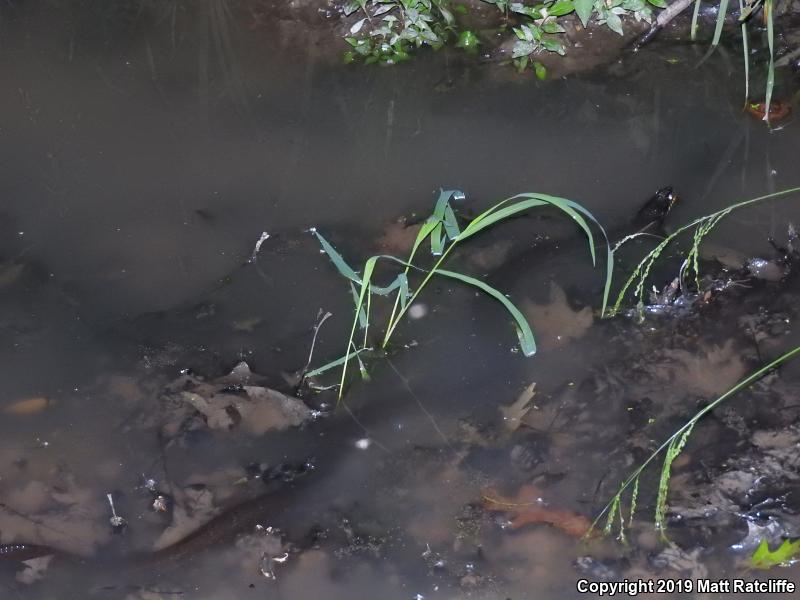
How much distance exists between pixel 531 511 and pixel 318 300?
88 cm

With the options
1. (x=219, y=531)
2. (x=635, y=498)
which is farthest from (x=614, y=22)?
(x=219, y=531)

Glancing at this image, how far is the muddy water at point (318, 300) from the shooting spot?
196 centimetres

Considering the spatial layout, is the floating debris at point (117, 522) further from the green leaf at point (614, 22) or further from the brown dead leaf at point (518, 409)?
the green leaf at point (614, 22)

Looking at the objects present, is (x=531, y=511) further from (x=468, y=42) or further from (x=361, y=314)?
(x=468, y=42)

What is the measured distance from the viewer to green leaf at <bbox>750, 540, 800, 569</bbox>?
1791mm

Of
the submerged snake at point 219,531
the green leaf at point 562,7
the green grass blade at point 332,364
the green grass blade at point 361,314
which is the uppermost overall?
the green leaf at point 562,7

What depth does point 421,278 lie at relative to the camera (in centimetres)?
246

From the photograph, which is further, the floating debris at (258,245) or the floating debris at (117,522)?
the floating debris at (258,245)

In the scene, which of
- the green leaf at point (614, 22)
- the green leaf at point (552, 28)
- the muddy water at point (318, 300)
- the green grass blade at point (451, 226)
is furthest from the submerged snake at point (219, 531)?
the green leaf at point (614, 22)

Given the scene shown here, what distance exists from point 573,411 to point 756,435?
1.53ft

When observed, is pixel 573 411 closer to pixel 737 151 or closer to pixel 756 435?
pixel 756 435

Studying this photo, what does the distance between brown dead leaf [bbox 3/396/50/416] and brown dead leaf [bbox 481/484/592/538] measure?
122 centimetres

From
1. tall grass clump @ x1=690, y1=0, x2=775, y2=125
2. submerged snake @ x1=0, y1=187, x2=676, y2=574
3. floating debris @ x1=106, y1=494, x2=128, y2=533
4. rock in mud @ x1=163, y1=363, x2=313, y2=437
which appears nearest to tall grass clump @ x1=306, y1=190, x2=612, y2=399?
rock in mud @ x1=163, y1=363, x2=313, y2=437

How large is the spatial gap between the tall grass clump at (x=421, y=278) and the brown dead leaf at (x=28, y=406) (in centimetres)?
73
